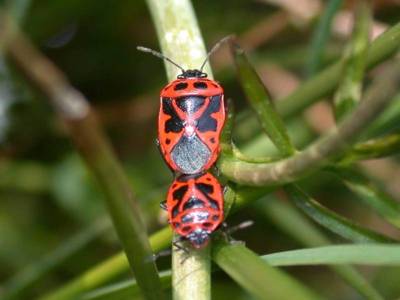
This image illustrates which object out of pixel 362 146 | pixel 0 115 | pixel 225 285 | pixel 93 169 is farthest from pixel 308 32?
pixel 93 169

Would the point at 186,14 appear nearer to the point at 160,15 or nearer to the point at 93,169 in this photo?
the point at 160,15

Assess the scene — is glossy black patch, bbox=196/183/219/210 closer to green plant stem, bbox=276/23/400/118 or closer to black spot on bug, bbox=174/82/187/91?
black spot on bug, bbox=174/82/187/91

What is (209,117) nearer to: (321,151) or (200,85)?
(200,85)

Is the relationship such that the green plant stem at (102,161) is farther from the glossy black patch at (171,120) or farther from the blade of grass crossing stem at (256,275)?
the glossy black patch at (171,120)

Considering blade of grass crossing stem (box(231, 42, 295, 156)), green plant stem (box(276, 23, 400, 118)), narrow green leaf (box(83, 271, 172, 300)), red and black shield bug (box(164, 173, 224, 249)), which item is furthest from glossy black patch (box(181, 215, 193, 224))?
green plant stem (box(276, 23, 400, 118))

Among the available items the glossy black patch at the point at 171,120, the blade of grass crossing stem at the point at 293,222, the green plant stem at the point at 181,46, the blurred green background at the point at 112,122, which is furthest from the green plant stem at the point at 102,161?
the blurred green background at the point at 112,122

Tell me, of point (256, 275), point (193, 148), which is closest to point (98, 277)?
point (193, 148)

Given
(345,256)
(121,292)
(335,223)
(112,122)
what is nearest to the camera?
(345,256)
